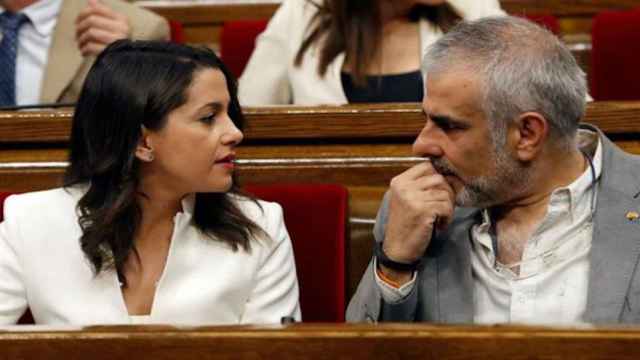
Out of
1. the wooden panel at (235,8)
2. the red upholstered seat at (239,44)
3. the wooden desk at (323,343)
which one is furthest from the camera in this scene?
the wooden panel at (235,8)

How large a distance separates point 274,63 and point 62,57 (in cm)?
21

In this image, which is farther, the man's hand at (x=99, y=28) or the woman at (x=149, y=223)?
the man's hand at (x=99, y=28)

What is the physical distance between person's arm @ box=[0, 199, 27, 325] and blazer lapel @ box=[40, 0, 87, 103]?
1.31 ft

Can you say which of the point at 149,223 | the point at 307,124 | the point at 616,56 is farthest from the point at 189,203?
the point at 616,56

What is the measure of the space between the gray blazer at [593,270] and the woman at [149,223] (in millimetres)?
89

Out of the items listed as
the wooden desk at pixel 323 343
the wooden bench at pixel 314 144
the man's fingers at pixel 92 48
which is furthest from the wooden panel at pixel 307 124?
the wooden desk at pixel 323 343

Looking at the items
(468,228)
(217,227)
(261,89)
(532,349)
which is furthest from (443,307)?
(261,89)

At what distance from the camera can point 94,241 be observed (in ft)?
2.76

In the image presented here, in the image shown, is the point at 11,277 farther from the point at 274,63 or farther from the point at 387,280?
the point at 274,63

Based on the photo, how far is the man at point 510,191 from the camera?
783mm

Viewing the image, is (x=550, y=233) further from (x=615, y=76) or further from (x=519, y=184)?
(x=615, y=76)

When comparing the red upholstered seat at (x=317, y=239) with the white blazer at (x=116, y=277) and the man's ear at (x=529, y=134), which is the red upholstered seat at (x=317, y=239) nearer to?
the white blazer at (x=116, y=277)

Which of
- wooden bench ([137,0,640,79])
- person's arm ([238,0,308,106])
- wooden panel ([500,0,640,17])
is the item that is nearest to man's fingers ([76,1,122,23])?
person's arm ([238,0,308,106])

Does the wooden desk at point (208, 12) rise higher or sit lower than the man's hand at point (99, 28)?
lower
